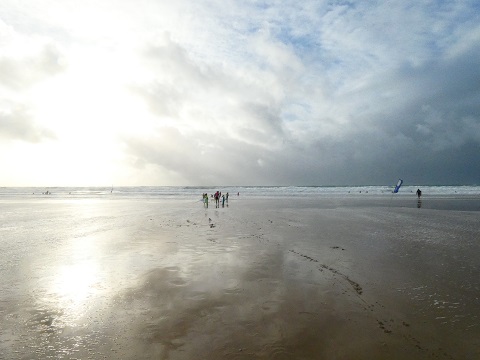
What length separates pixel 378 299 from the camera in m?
7.55

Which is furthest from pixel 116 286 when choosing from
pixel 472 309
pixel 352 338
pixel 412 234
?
pixel 412 234

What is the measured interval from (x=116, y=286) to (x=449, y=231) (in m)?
19.6

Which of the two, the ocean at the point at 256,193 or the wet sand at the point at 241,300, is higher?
the ocean at the point at 256,193

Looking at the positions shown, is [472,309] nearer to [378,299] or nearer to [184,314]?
[378,299]

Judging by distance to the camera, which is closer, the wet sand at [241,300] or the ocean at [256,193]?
the wet sand at [241,300]

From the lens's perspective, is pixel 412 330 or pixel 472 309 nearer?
pixel 412 330

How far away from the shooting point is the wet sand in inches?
212

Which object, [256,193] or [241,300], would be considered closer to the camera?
[241,300]

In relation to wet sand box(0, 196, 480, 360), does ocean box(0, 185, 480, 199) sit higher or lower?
higher

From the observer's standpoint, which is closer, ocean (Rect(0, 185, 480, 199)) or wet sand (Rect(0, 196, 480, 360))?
wet sand (Rect(0, 196, 480, 360))

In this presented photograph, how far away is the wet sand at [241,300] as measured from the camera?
5391 millimetres

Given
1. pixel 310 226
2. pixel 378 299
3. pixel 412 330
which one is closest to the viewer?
pixel 412 330

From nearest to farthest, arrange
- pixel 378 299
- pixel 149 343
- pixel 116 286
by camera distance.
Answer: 1. pixel 149 343
2. pixel 378 299
3. pixel 116 286

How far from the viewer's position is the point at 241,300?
7.57 metres
